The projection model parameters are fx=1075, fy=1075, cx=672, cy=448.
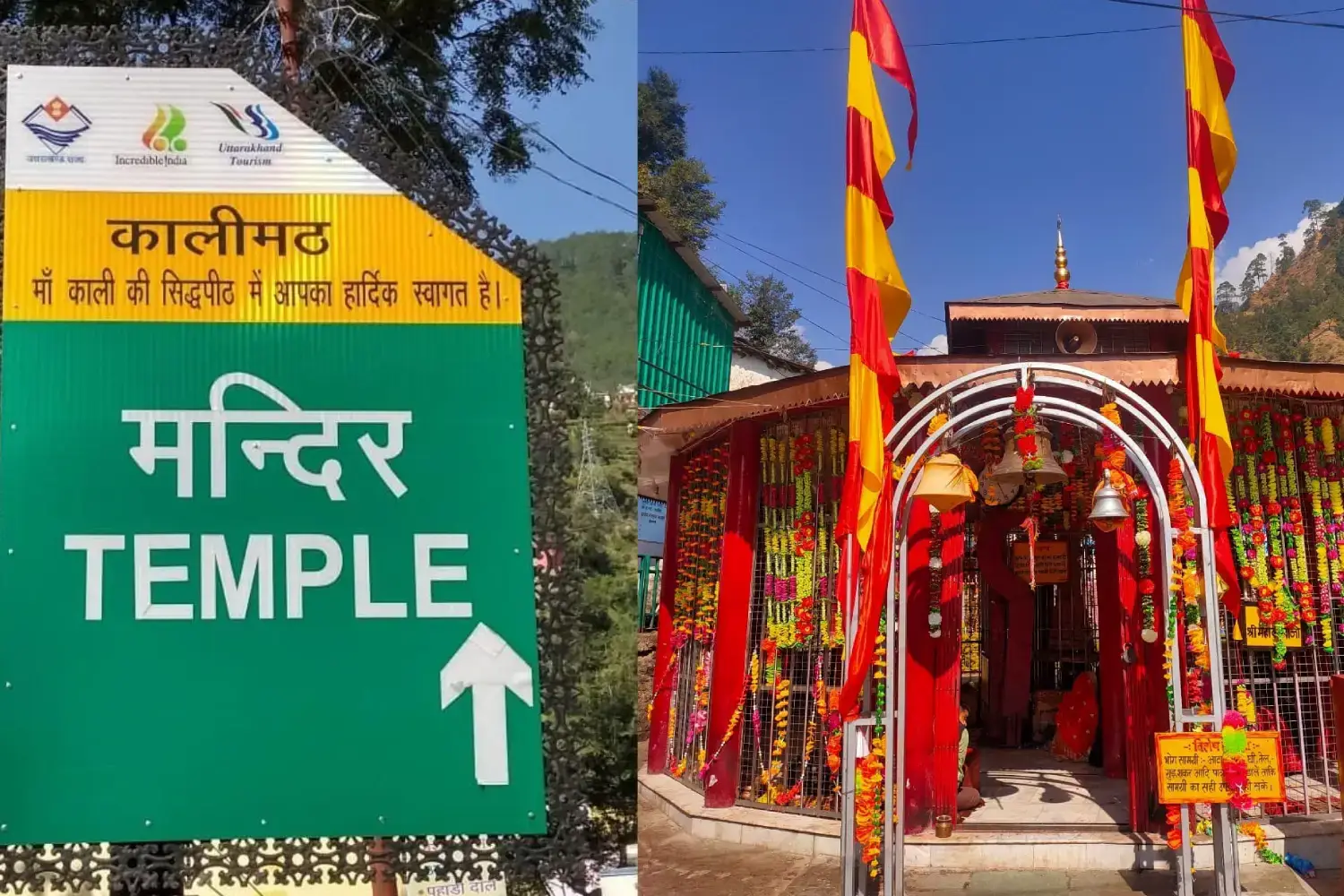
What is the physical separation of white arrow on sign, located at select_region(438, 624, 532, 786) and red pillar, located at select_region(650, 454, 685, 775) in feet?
13.3

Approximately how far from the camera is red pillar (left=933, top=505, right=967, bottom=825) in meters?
6.60

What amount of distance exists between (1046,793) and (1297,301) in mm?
39895

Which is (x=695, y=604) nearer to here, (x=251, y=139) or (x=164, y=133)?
(x=251, y=139)

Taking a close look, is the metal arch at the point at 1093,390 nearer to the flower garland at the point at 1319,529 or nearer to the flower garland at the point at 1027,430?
the flower garland at the point at 1027,430

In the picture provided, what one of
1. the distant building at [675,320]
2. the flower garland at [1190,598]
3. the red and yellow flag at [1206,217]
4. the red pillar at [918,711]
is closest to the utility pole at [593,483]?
the red pillar at [918,711]

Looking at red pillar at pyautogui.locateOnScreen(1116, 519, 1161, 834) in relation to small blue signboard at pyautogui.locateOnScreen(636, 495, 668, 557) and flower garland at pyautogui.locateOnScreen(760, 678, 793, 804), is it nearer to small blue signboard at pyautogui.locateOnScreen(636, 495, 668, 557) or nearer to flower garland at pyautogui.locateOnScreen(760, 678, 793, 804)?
flower garland at pyautogui.locateOnScreen(760, 678, 793, 804)

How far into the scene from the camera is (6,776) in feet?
14.2

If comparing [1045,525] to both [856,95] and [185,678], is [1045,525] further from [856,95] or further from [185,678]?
[185,678]

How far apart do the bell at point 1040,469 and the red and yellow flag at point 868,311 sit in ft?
2.73

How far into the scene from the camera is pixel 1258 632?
255 inches

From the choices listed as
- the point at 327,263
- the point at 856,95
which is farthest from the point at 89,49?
the point at 856,95

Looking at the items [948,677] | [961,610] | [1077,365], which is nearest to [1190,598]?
[1077,365]

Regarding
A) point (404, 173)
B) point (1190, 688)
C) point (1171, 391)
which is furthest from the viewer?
point (1171, 391)

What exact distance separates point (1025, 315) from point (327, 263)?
Result: 694 centimetres
